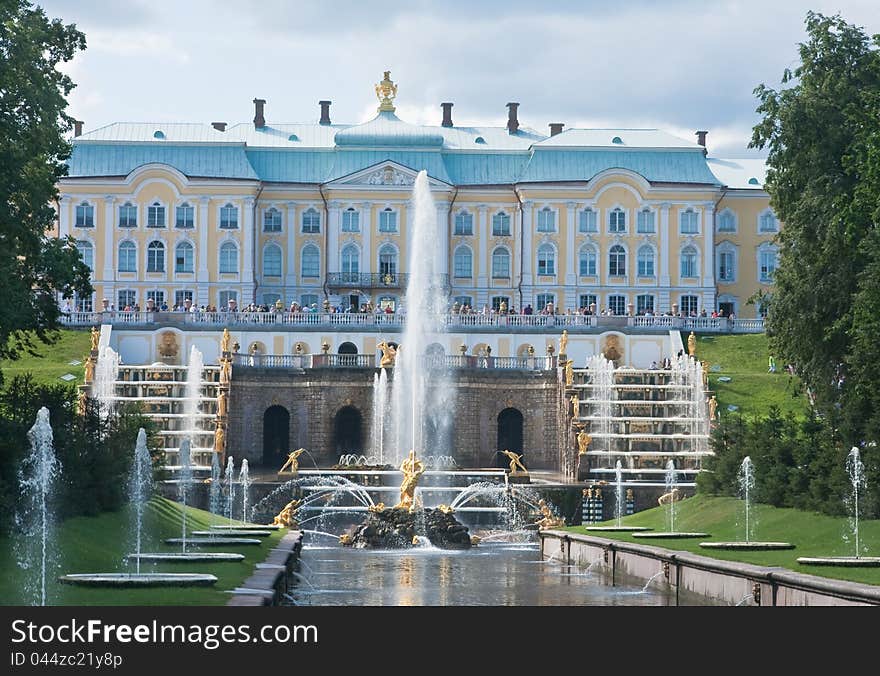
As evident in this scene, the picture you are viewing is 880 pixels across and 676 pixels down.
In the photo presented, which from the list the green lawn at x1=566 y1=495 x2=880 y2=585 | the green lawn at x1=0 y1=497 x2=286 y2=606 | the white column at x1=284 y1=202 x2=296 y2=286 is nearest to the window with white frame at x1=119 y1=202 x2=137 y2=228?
the white column at x1=284 y1=202 x2=296 y2=286

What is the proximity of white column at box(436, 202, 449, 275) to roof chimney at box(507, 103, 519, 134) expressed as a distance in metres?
8.60

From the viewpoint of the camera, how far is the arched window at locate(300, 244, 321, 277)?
105 m

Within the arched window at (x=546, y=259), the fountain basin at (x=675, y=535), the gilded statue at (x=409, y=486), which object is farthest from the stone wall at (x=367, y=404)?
the fountain basin at (x=675, y=535)

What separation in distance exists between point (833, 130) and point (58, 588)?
27.8 m

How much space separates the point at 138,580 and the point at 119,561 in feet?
16.8

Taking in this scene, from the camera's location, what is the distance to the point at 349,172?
104875 millimetres

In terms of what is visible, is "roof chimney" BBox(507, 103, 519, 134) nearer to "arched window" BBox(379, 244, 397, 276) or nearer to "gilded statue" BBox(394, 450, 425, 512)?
"arched window" BBox(379, 244, 397, 276)

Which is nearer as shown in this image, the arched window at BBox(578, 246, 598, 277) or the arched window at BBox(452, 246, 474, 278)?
the arched window at BBox(578, 246, 598, 277)

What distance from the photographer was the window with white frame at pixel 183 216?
337ft

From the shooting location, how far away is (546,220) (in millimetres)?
105250

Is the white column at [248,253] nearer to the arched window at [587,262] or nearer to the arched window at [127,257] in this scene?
the arched window at [127,257]

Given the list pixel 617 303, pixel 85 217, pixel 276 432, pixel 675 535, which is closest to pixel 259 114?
pixel 85 217
